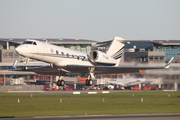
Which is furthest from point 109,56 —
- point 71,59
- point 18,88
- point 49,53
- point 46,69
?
point 18,88

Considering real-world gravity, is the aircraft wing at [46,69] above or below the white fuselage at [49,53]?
below

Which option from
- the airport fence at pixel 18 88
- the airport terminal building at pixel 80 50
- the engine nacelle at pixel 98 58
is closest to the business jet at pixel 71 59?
the engine nacelle at pixel 98 58

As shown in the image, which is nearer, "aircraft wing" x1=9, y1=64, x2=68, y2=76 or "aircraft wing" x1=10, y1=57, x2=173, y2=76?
"aircraft wing" x1=10, y1=57, x2=173, y2=76

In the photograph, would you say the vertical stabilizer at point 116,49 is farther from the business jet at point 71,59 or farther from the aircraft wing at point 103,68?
the aircraft wing at point 103,68

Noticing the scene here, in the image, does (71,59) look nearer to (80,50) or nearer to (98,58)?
(98,58)

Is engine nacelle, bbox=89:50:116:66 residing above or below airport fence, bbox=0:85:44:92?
above

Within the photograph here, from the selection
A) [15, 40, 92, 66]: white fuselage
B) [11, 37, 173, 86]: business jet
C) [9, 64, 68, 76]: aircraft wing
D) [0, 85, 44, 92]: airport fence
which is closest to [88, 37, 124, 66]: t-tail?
[11, 37, 173, 86]: business jet

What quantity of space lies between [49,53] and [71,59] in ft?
8.53

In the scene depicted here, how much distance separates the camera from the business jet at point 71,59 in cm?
2586

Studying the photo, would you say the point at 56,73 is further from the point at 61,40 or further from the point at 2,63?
the point at 61,40

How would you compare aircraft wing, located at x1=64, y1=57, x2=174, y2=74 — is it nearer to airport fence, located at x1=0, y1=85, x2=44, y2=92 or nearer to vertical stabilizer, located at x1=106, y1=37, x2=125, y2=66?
vertical stabilizer, located at x1=106, y1=37, x2=125, y2=66

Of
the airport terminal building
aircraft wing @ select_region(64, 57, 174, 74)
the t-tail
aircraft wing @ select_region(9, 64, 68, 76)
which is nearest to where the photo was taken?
aircraft wing @ select_region(64, 57, 174, 74)

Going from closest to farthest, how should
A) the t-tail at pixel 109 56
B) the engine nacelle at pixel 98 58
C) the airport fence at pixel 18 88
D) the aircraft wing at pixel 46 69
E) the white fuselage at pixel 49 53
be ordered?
the white fuselage at pixel 49 53 < the aircraft wing at pixel 46 69 < the engine nacelle at pixel 98 58 < the t-tail at pixel 109 56 < the airport fence at pixel 18 88

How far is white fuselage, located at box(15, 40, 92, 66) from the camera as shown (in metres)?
25.4
